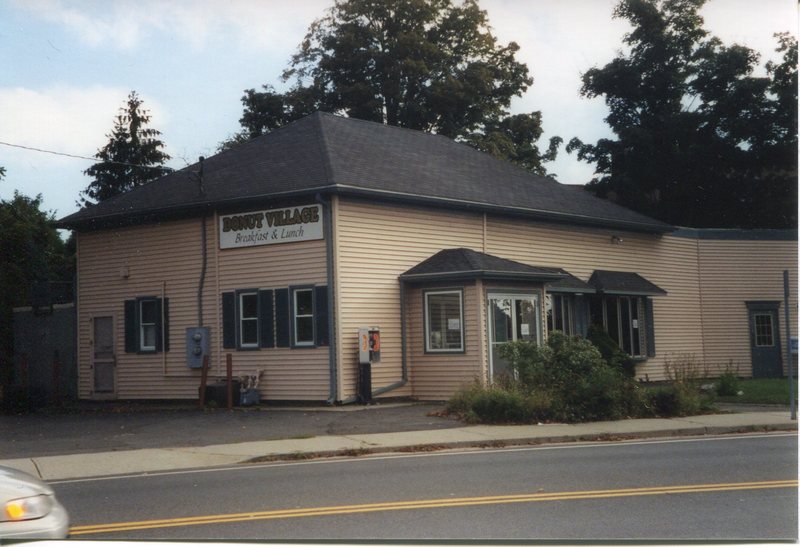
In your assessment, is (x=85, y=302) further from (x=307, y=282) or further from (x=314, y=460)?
(x=314, y=460)

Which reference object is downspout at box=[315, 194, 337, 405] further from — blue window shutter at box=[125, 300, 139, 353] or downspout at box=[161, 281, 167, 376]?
blue window shutter at box=[125, 300, 139, 353]

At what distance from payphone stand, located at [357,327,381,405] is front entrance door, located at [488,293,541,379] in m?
2.73

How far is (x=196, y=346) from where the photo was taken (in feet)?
80.9

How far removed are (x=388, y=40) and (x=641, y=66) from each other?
1101 cm

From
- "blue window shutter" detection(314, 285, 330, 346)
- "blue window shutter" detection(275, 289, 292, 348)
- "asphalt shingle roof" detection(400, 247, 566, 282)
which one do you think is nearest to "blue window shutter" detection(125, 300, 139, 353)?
"blue window shutter" detection(275, 289, 292, 348)

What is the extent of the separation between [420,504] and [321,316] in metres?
13.0

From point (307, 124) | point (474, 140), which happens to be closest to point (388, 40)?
point (474, 140)

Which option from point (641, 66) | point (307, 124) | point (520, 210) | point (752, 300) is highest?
point (641, 66)

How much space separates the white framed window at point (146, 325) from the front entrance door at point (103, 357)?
3.78 ft

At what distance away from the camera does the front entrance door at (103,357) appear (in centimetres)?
2681

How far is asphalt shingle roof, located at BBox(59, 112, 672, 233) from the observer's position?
23.5 meters

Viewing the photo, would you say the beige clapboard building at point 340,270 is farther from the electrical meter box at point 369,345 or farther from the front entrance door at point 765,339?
the front entrance door at point 765,339

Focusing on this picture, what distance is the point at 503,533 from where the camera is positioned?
8320 mm

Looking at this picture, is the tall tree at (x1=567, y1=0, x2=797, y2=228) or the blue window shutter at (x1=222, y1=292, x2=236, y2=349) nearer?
the blue window shutter at (x1=222, y1=292, x2=236, y2=349)
